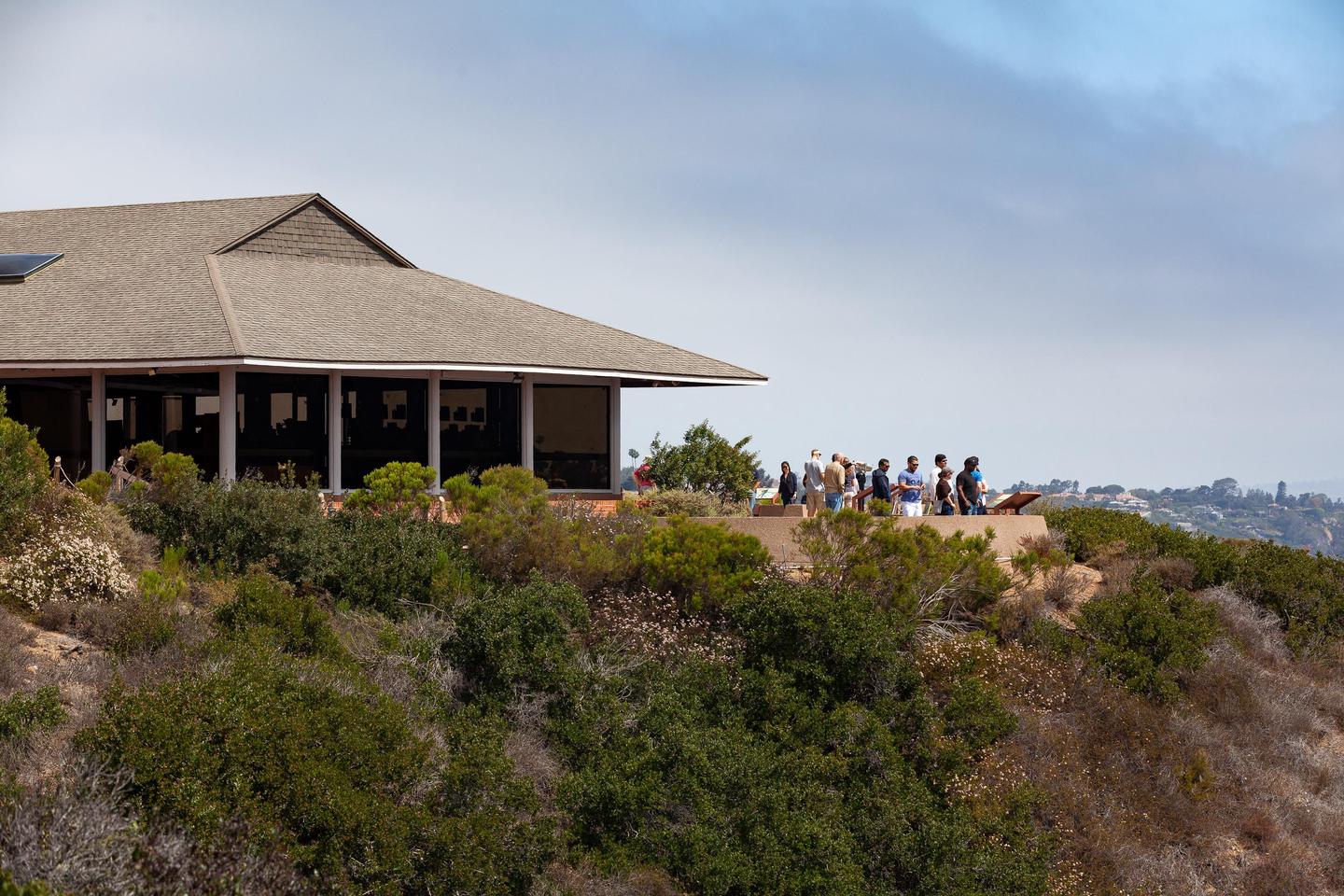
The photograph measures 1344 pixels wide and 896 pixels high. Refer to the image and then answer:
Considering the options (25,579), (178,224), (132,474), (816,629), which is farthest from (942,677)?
(178,224)

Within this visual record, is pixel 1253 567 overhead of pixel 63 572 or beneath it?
beneath

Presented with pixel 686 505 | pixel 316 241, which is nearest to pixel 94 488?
pixel 686 505

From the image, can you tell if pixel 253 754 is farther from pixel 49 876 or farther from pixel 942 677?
pixel 942 677

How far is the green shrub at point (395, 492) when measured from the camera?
19250 mm

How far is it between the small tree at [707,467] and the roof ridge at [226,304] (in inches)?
360

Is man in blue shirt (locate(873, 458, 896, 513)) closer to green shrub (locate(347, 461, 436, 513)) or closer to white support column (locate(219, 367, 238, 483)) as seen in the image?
green shrub (locate(347, 461, 436, 513))


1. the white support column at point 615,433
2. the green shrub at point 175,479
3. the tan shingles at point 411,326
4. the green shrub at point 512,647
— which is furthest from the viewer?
the white support column at point 615,433

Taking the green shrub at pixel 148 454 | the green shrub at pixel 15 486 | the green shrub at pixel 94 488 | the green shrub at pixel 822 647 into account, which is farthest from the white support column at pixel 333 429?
the green shrub at pixel 822 647

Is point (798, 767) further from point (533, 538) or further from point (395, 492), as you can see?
point (395, 492)

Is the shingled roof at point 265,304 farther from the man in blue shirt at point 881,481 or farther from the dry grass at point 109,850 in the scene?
the dry grass at point 109,850

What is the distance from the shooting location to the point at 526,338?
80.8 ft

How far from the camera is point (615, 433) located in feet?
84.2

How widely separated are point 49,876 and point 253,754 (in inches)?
88.6

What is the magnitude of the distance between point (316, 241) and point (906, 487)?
1372 centimetres
